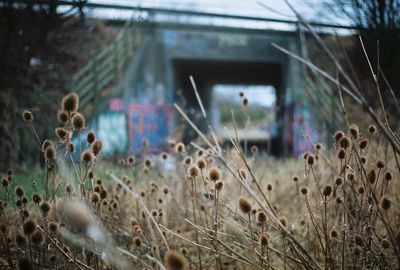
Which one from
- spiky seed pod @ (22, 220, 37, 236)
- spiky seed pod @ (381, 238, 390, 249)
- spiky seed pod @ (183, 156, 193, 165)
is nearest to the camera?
spiky seed pod @ (22, 220, 37, 236)

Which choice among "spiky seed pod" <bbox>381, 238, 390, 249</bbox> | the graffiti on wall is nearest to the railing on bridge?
the graffiti on wall

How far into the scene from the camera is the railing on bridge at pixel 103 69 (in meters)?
8.77

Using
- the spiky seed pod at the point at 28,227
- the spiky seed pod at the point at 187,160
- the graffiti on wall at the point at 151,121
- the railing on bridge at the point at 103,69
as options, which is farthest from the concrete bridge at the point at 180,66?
the spiky seed pod at the point at 28,227

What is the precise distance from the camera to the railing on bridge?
345 inches

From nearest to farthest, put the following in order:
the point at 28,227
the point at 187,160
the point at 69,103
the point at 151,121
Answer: the point at 28,227
the point at 69,103
the point at 187,160
the point at 151,121

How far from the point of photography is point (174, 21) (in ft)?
45.8

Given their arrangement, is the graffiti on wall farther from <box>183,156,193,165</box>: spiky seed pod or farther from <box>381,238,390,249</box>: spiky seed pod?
<box>381,238,390,249</box>: spiky seed pod

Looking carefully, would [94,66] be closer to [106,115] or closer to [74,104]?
[106,115]

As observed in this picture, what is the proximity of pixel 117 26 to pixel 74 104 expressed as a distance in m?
11.7

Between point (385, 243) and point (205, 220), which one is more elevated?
point (385, 243)

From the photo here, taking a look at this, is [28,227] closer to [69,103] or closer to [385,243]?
[69,103]

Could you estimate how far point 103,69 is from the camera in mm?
9773

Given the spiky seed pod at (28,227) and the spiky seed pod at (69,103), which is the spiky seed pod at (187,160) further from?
the spiky seed pod at (28,227)

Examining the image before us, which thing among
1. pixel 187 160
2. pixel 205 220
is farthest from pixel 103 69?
pixel 205 220
